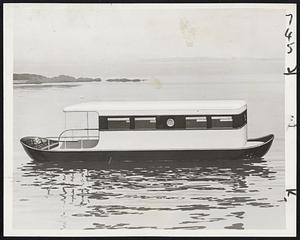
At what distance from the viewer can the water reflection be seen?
6.22ft

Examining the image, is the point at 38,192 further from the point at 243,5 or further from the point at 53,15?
the point at 243,5

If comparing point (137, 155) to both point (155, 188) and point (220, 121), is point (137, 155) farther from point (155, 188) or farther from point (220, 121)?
point (220, 121)

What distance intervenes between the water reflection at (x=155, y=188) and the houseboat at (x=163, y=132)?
0.02 meters

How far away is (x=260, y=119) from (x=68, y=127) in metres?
0.41

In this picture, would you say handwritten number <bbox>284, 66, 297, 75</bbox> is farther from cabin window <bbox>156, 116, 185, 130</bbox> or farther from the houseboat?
cabin window <bbox>156, 116, 185, 130</bbox>

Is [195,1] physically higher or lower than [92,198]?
higher

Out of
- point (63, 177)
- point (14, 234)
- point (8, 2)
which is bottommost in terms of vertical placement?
point (14, 234)

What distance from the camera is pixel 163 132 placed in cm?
192

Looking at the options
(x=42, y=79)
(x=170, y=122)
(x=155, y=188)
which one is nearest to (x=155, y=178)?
(x=155, y=188)

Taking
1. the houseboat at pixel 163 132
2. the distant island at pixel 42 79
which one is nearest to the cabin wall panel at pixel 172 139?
the houseboat at pixel 163 132

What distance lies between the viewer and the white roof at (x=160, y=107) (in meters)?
1.91

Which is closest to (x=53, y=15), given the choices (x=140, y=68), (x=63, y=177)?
(x=140, y=68)

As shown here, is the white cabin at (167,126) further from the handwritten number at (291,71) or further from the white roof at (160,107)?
the handwritten number at (291,71)

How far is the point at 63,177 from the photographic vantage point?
191 cm
